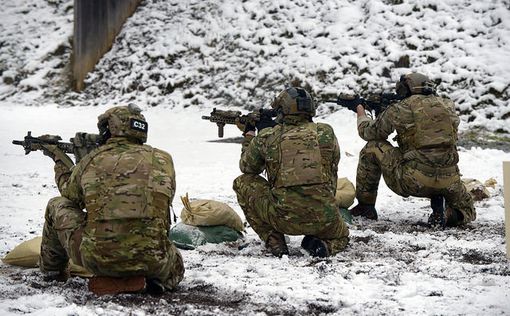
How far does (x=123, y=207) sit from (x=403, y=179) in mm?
3437

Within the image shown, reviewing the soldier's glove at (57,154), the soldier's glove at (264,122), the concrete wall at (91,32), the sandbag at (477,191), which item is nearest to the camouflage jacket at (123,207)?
the soldier's glove at (57,154)

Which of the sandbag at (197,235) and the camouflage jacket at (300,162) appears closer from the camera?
the camouflage jacket at (300,162)

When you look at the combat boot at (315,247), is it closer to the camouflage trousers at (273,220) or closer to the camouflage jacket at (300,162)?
the camouflage trousers at (273,220)

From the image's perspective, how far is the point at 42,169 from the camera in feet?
28.3

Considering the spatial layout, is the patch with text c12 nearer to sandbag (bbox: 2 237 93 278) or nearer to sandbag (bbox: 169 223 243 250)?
sandbag (bbox: 2 237 93 278)

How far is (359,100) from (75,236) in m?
4.01

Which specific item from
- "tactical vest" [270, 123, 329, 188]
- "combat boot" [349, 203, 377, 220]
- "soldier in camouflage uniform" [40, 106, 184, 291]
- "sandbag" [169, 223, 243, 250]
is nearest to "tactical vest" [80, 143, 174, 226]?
"soldier in camouflage uniform" [40, 106, 184, 291]

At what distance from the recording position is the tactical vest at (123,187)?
135 inches

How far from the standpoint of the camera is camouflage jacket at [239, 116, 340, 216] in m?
4.64

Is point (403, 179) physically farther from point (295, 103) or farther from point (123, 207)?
point (123, 207)

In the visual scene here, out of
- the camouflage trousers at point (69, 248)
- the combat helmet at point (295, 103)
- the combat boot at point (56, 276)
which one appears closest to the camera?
the camouflage trousers at point (69, 248)

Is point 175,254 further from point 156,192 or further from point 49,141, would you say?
point 49,141

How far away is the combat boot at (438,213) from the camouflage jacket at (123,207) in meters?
3.38

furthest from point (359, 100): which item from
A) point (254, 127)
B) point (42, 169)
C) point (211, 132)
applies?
point (211, 132)
